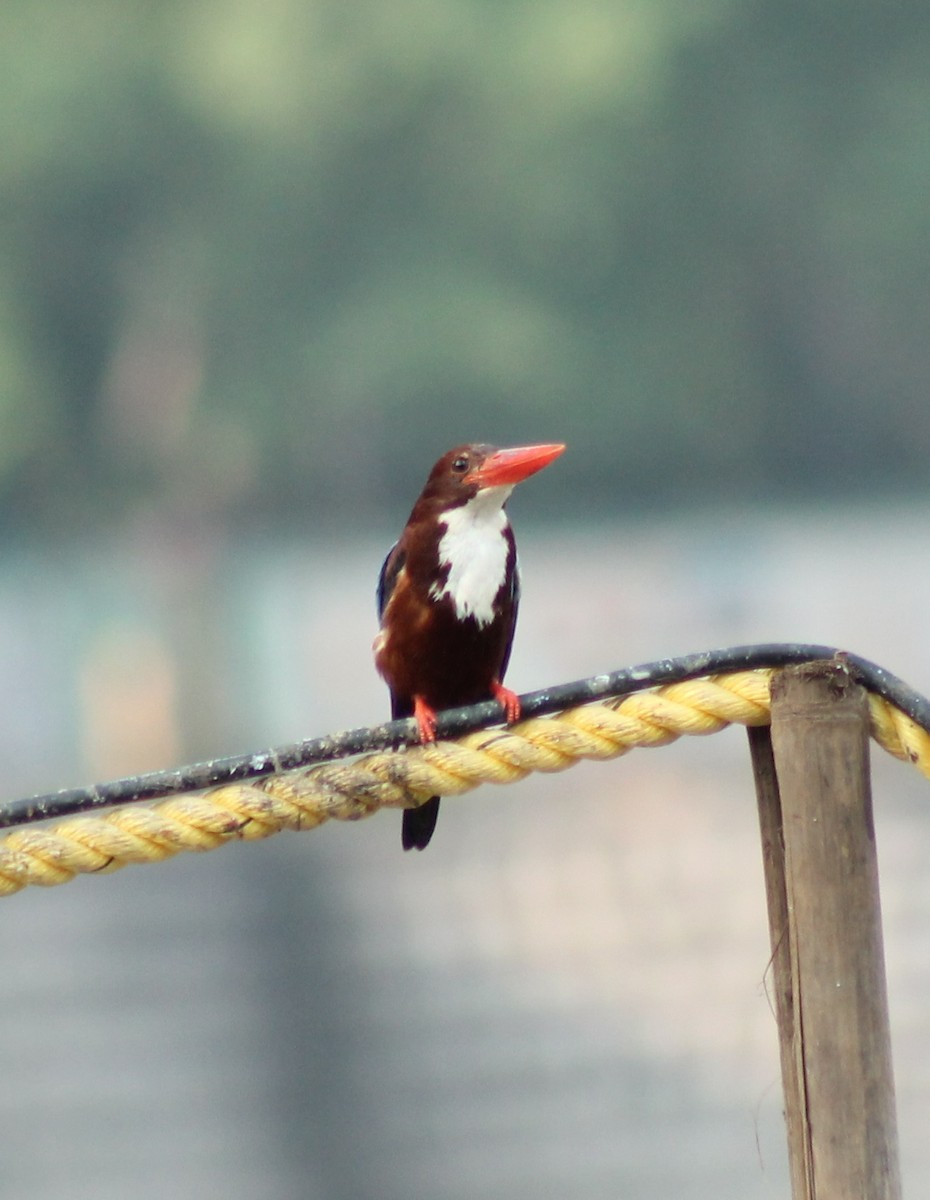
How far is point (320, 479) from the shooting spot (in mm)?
7055

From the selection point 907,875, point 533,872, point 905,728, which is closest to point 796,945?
point 905,728

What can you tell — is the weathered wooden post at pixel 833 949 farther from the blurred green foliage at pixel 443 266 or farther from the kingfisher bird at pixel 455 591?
the blurred green foliage at pixel 443 266

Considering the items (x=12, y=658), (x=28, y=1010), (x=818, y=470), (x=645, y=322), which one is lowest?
(x=28, y=1010)

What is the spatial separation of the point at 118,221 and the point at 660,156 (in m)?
2.70

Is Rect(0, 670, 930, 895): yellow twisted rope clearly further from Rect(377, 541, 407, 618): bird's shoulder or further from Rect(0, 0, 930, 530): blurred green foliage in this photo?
Rect(0, 0, 930, 530): blurred green foliage

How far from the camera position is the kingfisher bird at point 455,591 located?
1429 mm

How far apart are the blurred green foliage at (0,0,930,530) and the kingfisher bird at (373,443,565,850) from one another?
5.09 meters

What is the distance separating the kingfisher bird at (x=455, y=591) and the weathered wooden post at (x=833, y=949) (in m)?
0.61

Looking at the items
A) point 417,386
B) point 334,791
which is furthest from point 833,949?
point 417,386

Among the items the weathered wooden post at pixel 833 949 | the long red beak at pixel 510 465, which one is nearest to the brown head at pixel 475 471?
the long red beak at pixel 510 465

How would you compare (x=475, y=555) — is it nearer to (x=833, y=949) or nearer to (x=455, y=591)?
(x=455, y=591)

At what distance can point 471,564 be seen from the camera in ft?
4.71

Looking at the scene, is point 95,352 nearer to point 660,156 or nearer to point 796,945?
point 660,156

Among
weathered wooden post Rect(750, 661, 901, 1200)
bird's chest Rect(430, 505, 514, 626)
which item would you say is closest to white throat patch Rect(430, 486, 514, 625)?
bird's chest Rect(430, 505, 514, 626)
